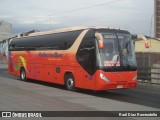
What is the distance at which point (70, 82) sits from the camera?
60.4ft

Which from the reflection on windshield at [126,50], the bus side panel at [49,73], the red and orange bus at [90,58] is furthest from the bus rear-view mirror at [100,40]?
the bus side panel at [49,73]

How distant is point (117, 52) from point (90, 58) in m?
1.22

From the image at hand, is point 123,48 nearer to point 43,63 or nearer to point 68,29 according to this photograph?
point 68,29

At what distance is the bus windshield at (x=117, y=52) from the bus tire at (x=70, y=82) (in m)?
2.65

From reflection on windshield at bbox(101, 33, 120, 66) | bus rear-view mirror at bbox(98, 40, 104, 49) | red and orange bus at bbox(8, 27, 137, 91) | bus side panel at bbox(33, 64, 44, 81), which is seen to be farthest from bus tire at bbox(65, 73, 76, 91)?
bus rear-view mirror at bbox(98, 40, 104, 49)

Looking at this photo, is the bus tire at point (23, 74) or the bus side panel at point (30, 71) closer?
the bus side panel at point (30, 71)

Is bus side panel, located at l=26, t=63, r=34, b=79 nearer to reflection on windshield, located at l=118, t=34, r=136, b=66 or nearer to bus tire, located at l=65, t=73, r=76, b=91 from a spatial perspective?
bus tire, located at l=65, t=73, r=76, b=91

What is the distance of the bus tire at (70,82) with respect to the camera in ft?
59.8

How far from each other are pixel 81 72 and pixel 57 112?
6.67 meters

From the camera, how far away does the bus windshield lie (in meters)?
16.3

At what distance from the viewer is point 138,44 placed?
4956cm

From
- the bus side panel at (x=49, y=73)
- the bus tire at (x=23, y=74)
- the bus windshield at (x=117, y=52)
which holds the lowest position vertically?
the bus tire at (x=23, y=74)

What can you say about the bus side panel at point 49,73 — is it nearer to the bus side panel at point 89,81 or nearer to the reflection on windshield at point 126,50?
the bus side panel at point 89,81

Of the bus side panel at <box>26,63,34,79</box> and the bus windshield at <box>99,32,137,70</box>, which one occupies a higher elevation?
the bus windshield at <box>99,32,137,70</box>
